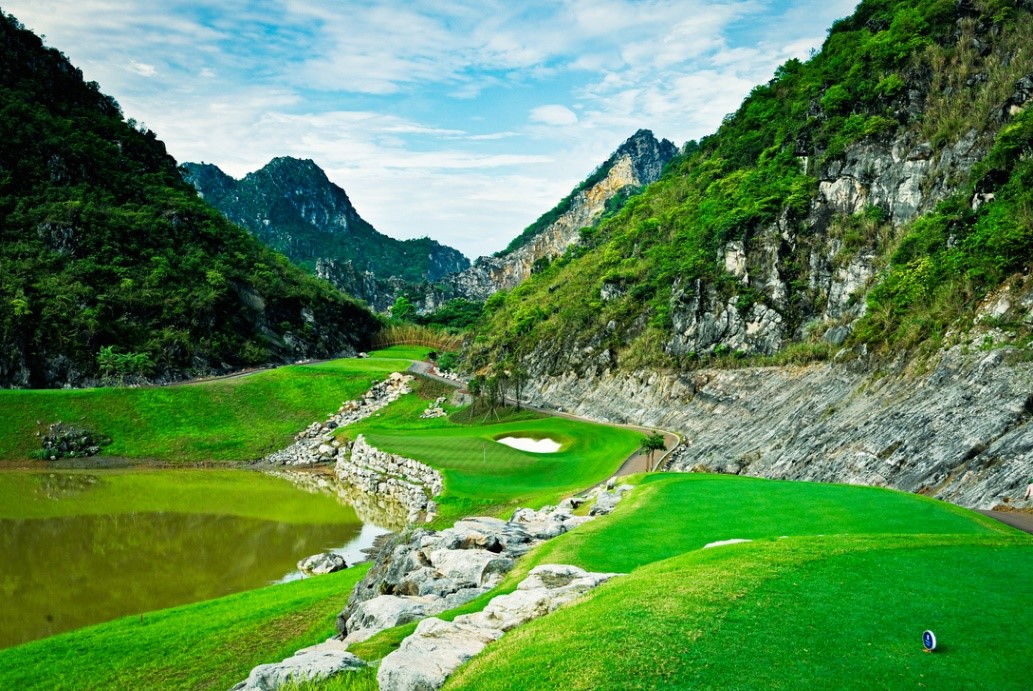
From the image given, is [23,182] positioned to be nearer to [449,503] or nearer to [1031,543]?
[449,503]

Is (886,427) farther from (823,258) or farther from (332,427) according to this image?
(332,427)

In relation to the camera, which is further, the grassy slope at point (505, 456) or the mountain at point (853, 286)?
the grassy slope at point (505, 456)

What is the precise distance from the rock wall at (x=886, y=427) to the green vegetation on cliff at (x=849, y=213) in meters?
3.09

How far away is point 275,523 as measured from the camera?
32719mm

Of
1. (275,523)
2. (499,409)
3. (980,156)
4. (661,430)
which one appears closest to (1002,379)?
(980,156)

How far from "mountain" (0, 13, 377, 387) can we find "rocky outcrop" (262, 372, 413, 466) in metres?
22.5

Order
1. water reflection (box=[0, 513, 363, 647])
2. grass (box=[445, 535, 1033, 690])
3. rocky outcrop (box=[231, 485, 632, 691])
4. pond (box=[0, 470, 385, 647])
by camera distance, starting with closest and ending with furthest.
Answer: grass (box=[445, 535, 1033, 690]) < rocky outcrop (box=[231, 485, 632, 691]) < water reflection (box=[0, 513, 363, 647]) < pond (box=[0, 470, 385, 647])

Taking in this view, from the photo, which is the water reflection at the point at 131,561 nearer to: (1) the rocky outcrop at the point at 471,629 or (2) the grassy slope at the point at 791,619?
(1) the rocky outcrop at the point at 471,629

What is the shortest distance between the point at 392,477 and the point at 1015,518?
3492cm

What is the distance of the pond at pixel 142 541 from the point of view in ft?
66.7

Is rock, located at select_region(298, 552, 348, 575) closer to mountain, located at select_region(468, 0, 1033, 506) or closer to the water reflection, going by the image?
the water reflection

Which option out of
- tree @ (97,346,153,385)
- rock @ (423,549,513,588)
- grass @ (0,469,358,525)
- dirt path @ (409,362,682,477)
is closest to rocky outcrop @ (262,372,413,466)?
grass @ (0,469,358,525)

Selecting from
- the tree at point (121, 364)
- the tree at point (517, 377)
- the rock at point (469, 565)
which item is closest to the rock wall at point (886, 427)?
the rock at point (469, 565)

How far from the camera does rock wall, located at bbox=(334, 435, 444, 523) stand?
35625 mm
